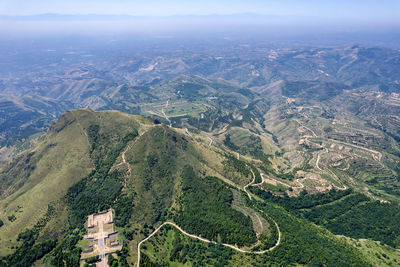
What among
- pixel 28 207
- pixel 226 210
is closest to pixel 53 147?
pixel 28 207

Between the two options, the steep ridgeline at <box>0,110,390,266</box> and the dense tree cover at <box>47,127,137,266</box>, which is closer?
the dense tree cover at <box>47,127,137,266</box>

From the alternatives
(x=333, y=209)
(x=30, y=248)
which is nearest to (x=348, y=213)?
(x=333, y=209)

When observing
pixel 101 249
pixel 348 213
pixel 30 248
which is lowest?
pixel 348 213

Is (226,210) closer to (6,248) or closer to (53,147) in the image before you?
(6,248)

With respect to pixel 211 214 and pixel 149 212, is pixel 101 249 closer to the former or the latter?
pixel 149 212

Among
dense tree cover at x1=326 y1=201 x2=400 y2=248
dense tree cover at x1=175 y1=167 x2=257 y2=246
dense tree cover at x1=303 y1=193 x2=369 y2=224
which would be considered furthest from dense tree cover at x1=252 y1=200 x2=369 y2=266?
dense tree cover at x1=326 y1=201 x2=400 y2=248

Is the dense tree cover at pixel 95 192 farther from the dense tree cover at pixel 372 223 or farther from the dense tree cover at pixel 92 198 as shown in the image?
the dense tree cover at pixel 372 223

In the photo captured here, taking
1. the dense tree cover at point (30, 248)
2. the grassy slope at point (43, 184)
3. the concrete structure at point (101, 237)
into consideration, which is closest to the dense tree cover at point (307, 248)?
the concrete structure at point (101, 237)

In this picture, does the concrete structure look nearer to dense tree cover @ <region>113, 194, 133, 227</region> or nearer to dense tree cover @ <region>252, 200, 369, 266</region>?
dense tree cover @ <region>113, 194, 133, 227</region>
